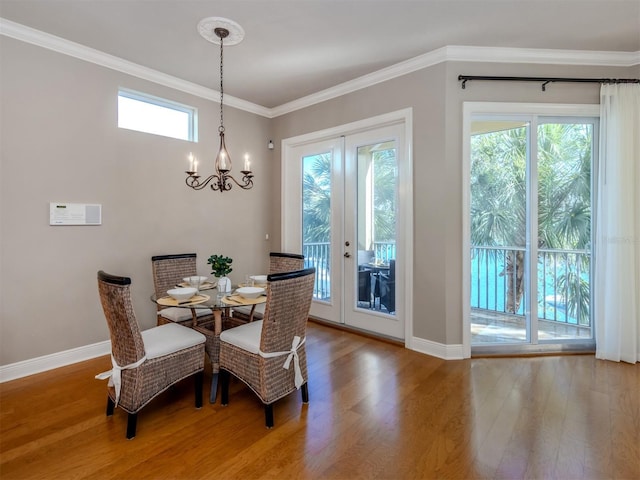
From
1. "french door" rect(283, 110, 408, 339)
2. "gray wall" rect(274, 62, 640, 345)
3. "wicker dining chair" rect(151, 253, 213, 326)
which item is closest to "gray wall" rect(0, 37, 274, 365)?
"wicker dining chair" rect(151, 253, 213, 326)

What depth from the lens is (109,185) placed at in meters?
3.17

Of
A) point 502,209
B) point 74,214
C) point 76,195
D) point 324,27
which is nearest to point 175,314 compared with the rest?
point 74,214

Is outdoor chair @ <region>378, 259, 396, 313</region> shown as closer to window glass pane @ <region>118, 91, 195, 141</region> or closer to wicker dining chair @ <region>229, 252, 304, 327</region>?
wicker dining chair @ <region>229, 252, 304, 327</region>

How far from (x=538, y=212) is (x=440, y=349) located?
5.39 ft

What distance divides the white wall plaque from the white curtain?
4690 millimetres

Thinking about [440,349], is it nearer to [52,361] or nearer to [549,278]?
[549,278]

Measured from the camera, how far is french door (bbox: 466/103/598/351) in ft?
10.3

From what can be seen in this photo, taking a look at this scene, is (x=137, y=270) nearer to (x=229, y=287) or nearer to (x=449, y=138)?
(x=229, y=287)

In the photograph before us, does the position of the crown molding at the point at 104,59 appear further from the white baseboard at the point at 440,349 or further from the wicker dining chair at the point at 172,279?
the white baseboard at the point at 440,349

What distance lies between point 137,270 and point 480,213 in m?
3.58

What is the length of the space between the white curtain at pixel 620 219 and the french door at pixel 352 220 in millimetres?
1787

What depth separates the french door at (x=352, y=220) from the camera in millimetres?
3516

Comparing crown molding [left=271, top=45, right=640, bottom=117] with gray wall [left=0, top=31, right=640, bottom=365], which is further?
crown molding [left=271, top=45, right=640, bottom=117]

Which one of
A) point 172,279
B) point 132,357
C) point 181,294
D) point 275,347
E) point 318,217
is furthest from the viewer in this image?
point 318,217
